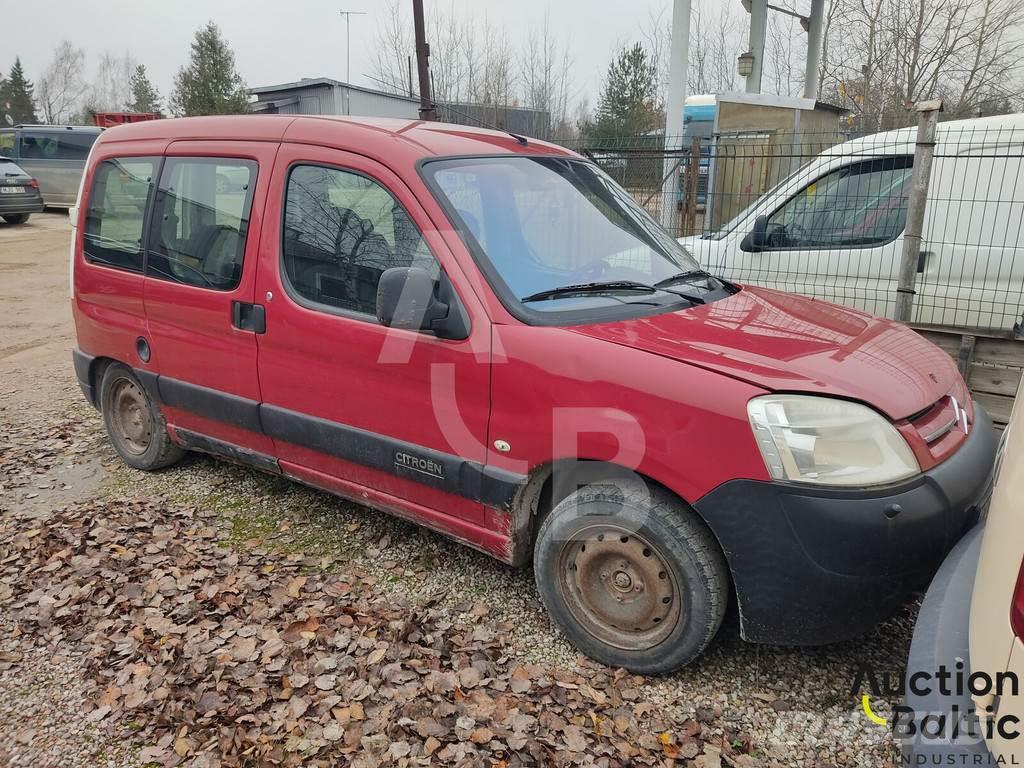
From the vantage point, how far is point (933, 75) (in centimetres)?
2038

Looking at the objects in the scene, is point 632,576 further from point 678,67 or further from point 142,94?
point 142,94

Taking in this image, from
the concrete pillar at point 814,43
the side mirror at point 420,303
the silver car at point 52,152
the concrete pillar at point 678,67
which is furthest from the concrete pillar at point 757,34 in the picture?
the silver car at point 52,152

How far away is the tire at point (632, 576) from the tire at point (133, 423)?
2.77 m

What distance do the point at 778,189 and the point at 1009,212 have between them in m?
1.61

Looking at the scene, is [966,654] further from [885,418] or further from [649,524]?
[649,524]

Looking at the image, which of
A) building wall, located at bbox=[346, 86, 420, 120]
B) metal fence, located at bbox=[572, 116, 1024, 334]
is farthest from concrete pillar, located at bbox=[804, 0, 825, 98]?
building wall, located at bbox=[346, 86, 420, 120]

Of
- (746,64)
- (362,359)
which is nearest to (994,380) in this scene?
(362,359)

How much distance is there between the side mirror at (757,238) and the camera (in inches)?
221

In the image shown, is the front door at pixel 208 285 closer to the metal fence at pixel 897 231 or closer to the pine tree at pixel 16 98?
the metal fence at pixel 897 231

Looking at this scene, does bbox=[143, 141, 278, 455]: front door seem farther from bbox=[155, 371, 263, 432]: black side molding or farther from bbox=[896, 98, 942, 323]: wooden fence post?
bbox=[896, 98, 942, 323]: wooden fence post

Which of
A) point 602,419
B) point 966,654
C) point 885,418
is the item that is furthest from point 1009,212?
point 966,654

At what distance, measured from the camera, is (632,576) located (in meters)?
2.78

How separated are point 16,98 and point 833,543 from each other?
75195mm

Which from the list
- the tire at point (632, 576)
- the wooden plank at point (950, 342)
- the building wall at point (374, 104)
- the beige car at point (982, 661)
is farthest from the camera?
the building wall at point (374, 104)
